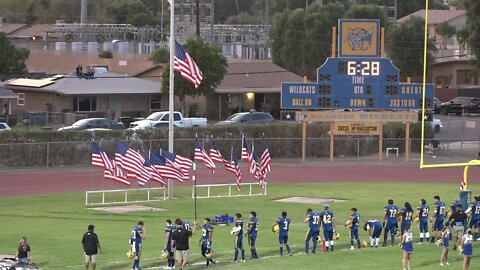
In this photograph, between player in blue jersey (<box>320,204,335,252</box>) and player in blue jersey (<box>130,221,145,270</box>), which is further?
player in blue jersey (<box>320,204,335,252</box>)

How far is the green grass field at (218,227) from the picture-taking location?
3092 centimetres

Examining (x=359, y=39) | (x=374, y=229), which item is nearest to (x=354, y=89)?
(x=359, y=39)

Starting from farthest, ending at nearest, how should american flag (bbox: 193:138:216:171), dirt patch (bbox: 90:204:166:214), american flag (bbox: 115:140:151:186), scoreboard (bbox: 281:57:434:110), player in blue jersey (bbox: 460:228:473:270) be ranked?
scoreboard (bbox: 281:57:434:110) → american flag (bbox: 193:138:216:171) → american flag (bbox: 115:140:151:186) → dirt patch (bbox: 90:204:166:214) → player in blue jersey (bbox: 460:228:473:270)

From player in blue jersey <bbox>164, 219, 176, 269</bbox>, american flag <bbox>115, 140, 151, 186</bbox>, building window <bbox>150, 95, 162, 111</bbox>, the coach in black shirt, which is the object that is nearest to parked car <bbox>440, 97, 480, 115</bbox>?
building window <bbox>150, 95, 162, 111</bbox>

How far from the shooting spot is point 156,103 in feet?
267

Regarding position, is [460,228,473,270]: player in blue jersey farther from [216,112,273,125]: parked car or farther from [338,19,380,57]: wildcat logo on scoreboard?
[216,112,273,125]: parked car

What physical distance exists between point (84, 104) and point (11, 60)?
17528 mm

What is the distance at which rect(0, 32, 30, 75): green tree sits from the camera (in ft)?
302

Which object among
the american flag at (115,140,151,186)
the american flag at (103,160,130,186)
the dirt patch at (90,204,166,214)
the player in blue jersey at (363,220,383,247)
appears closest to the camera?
the player in blue jersey at (363,220,383,247)

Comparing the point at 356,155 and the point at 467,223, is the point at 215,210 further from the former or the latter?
the point at 356,155

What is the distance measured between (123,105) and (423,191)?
115 ft

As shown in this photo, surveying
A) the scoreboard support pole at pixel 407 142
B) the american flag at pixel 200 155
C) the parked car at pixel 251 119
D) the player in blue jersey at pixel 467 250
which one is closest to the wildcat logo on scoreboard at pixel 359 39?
the scoreboard support pole at pixel 407 142

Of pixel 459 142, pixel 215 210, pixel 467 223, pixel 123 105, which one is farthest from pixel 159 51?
pixel 467 223

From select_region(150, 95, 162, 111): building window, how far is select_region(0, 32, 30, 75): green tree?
16807 millimetres
